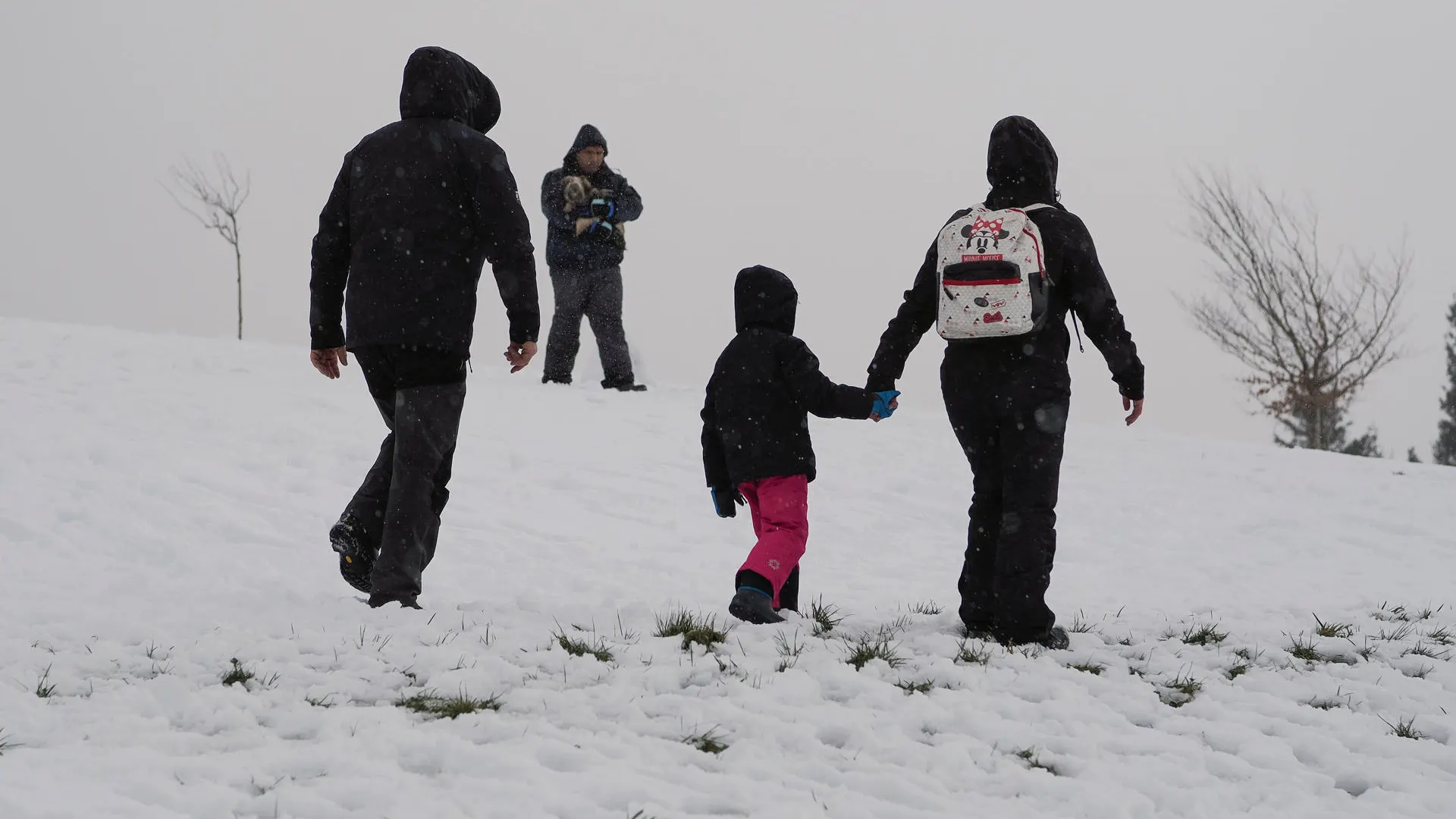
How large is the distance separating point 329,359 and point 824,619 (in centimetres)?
242

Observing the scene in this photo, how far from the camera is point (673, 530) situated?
7805 mm

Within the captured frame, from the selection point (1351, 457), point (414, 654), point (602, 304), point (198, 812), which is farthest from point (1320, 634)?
point (1351, 457)

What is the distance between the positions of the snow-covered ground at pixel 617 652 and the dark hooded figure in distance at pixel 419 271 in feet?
1.38

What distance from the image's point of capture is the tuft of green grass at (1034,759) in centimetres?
320

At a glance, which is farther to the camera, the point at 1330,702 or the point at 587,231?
the point at 587,231

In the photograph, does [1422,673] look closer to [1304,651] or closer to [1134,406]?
[1304,651]

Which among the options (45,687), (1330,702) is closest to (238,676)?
(45,687)

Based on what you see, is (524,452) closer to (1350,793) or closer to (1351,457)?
(1350,793)

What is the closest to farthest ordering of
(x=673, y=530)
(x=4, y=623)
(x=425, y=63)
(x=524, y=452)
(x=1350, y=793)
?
1. (x=1350, y=793)
2. (x=4, y=623)
3. (x=425, y=63)
4. (x=673, y=530)
5. (x=524, y=452)

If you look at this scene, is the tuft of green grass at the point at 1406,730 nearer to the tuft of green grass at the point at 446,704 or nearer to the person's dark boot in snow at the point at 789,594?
the person's dark boot in snow at the point at 789,594

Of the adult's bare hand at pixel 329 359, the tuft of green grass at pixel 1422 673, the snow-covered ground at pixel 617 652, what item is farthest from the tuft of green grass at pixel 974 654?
the adult's bare hand at pixel 329 359

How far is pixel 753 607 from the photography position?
4.47 metres

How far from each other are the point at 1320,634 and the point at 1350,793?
1951 millimetres

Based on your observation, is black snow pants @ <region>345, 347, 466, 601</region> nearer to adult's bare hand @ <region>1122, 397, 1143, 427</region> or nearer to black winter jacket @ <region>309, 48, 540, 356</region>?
black winter jacket @ <region>309, 48, 540, 356</region>
